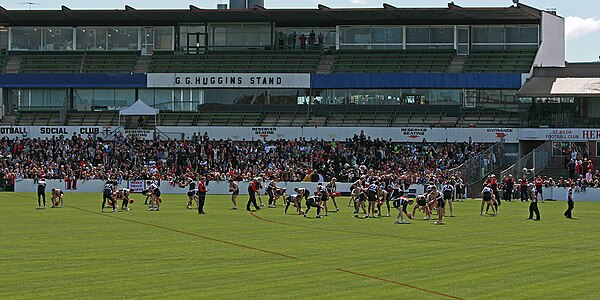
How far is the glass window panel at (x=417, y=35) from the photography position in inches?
3073

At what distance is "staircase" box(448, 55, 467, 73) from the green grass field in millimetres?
33302

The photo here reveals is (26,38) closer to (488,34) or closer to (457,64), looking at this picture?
(457,64)

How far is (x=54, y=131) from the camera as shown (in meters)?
75.4

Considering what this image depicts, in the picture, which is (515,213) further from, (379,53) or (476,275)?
(379,53)

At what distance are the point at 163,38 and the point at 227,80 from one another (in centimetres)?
801

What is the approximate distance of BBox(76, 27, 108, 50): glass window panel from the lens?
8250 cm

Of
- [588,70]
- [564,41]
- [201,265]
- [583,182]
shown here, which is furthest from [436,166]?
[201,265]

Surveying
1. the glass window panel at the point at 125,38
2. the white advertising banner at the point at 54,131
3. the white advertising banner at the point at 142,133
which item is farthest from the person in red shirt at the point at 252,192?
the glass window panel at the point at 125,38

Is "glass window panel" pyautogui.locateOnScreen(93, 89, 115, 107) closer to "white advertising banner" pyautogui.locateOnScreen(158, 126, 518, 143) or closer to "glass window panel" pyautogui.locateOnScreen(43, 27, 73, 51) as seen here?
"glass window panel" pyautogui.locateOnScreen(43, 27, 73, 51)

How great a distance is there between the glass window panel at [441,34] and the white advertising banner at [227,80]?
395 inches

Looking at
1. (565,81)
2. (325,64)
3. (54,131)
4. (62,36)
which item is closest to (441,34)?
(325,64)

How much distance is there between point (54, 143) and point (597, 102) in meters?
36.3

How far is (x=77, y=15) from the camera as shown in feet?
259

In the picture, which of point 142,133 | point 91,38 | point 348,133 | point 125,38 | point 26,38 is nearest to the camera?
point 348,133
